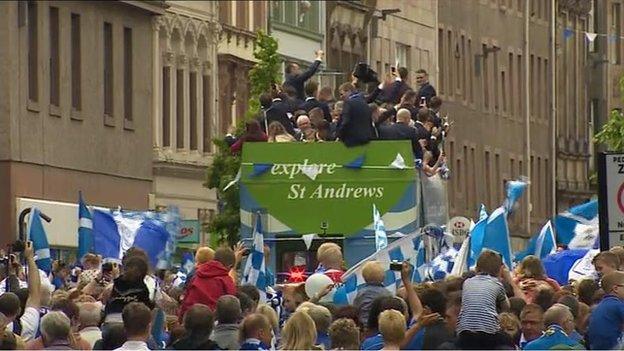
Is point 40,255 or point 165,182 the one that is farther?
point 165,182

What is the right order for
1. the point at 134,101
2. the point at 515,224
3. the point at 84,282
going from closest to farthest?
the point at 84,282, the point at 515,224, the point at 134,101

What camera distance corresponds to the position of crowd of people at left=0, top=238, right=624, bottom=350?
18.5 m

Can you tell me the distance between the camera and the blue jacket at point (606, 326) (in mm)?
19875

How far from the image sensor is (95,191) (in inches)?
2330

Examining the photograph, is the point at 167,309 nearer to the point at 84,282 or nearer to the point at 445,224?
the point at 84,282

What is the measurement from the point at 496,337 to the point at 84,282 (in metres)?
6.88

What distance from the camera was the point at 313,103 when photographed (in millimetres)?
33469

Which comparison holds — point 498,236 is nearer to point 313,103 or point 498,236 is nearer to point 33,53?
point 313,103

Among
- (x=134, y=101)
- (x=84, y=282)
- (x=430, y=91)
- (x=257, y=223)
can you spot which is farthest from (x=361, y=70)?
(x=134, y=101)

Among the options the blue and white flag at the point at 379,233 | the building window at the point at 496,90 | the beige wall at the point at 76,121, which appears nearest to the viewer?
the blue and white flag at the point at 379,233

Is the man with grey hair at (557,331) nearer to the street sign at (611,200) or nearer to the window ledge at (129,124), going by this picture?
the street sign at (611,200)

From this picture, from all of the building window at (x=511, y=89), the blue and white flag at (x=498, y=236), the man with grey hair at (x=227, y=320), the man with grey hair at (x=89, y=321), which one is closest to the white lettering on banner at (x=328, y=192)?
the blue and white flag at (x=498, y=236)

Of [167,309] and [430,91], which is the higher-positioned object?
[430,91]

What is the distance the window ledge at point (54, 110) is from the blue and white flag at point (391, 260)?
Result: 27351 mm
